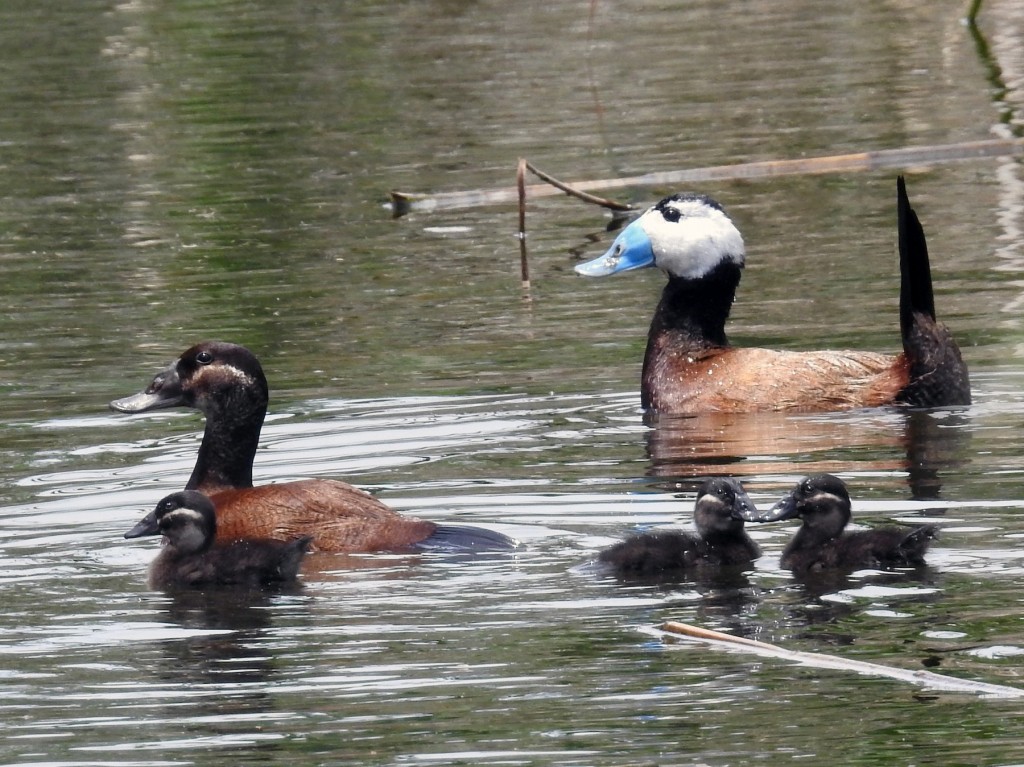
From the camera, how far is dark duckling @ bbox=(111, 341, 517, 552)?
26.6ft

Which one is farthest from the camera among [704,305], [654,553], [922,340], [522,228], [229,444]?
[522,228]

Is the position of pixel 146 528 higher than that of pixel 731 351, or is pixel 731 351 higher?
pixel 146 528

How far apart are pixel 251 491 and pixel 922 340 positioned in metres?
3.49

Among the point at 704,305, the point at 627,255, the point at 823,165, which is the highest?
the point at 627,255

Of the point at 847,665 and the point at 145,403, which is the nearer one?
the point at 847,665

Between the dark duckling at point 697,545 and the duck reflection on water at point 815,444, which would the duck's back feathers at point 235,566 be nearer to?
the dark duckling at point 697,545

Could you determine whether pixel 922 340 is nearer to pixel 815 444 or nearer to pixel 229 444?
pixel 815 444

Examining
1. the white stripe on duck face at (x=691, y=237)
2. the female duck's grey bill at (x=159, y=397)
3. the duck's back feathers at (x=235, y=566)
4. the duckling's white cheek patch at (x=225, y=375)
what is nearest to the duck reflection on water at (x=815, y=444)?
the white stripe on duck face at (x=691, y=237)

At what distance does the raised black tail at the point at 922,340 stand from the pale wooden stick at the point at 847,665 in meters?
3.99

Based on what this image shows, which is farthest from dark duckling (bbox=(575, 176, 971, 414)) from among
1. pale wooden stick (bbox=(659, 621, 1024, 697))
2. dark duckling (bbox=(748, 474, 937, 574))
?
pale wooden stick (bbox=(659, 621, 1024, 697))

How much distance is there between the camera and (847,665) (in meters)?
6.16

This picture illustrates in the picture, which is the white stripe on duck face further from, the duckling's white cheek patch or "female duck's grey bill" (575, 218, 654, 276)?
the duckling's white cheek patch

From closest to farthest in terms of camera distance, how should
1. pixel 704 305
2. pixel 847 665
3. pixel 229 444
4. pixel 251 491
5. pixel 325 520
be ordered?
1. pixel 847 665
2. pixel 325 520
3. pixel 251 491
4. pixel 229 444
5. pixel 704 305

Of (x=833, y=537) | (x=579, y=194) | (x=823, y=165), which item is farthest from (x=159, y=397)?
(x=823, y=165)
